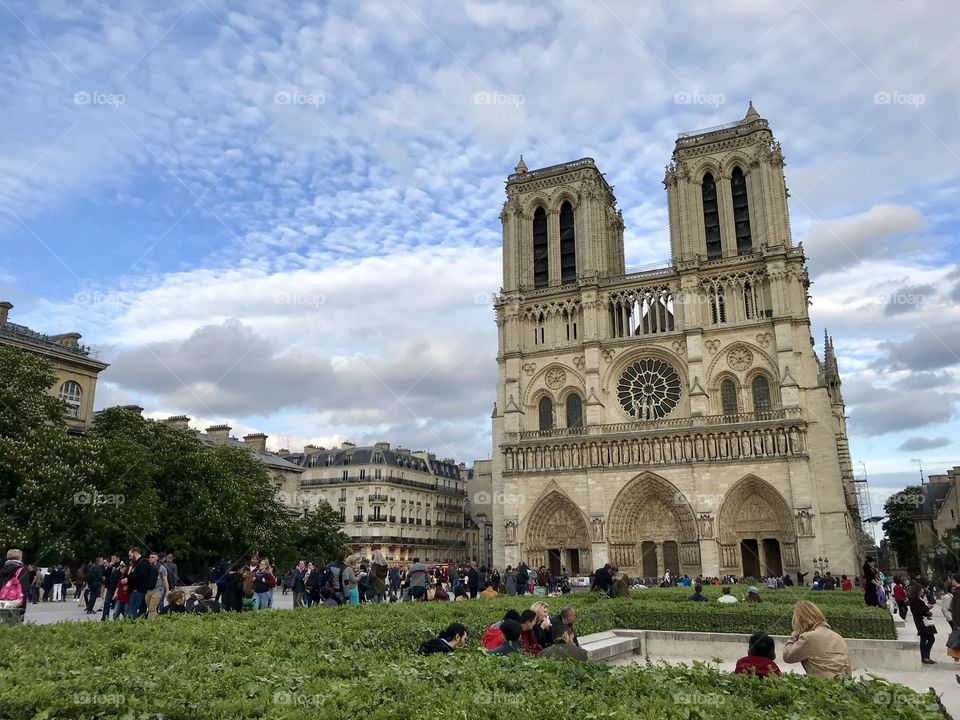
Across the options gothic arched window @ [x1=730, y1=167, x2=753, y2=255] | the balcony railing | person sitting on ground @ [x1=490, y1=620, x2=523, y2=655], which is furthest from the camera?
gothic arched window @ [x1=730, y1=167, x2=753, y2=255]

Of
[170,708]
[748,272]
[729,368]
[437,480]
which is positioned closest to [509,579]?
[170,708]

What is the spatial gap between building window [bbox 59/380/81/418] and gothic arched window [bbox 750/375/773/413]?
36.2 metres

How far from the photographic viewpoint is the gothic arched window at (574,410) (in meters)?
46.2

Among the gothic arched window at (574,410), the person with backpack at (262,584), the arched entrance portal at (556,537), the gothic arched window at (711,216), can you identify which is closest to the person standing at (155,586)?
the person with backpack at (262,584)

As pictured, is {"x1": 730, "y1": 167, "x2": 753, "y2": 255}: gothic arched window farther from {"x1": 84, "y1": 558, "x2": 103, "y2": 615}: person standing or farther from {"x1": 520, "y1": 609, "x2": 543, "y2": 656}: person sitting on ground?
{"x1": 520, "y1": 609, "x2": 543, "y2": 656}: person sitting on ground

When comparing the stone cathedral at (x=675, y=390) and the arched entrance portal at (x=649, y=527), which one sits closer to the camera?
the stone cathedral at (x=675, y=390)

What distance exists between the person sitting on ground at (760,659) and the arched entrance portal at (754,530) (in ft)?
113

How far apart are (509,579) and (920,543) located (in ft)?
164

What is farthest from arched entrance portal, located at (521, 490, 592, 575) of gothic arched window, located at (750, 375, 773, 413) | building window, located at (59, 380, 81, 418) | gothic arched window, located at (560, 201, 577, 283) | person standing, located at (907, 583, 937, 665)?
person standing, located at (907, 583, 937, 665)

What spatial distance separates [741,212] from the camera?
45812 mm

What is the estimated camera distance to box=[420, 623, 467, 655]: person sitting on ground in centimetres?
836

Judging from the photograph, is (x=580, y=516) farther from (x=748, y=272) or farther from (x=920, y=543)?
(x=920, y=543)

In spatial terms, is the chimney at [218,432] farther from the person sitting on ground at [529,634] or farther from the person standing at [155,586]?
the person sitting on ground at [529,634]

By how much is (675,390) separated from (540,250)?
44.0 ft
